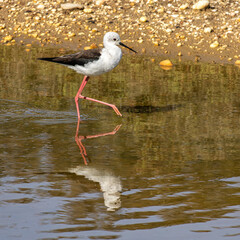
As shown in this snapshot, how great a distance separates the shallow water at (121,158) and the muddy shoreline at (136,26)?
2931mm

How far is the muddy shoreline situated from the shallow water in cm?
293

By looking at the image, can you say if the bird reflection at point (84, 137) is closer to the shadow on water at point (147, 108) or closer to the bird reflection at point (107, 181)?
the bird reflection at point (107, 181)

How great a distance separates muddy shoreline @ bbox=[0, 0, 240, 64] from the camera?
45.2ft

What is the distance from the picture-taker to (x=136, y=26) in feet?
48.6

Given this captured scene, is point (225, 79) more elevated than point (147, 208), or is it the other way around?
point (225, 79)

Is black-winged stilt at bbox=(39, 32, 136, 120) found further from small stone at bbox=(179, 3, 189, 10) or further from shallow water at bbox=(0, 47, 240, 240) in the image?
small stone at bbox=(179, 3, 189, 10)

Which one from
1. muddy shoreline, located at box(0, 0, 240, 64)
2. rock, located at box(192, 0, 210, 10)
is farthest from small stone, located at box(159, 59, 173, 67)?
rock, located at box(192, 0, 210, 10)

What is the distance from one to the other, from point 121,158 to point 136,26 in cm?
952

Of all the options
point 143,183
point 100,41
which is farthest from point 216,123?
point 100,41

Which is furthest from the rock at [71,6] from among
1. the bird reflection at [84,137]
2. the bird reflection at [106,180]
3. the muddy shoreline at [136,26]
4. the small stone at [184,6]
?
the bird reflection at [106,180]

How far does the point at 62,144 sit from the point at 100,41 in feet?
27.3

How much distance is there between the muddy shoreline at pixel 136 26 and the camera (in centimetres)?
1377

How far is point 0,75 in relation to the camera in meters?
10.6

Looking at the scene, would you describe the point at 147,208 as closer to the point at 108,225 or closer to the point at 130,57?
the point at 108,225
